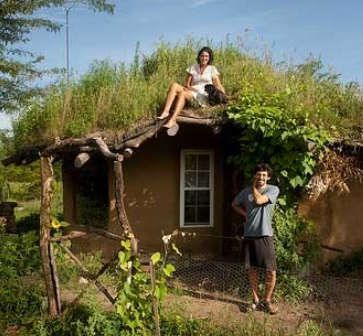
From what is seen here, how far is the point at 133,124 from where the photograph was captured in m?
8.85

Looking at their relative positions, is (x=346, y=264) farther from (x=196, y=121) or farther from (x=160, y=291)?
(x=160, y=291)

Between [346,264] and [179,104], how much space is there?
12.9 feet

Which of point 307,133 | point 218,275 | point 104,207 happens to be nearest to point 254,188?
point 307,133

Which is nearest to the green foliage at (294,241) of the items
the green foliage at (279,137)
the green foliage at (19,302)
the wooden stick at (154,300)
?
the green foliage at (279,137)

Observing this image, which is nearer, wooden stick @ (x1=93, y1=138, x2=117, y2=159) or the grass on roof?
wooden stick @ (x1=93, y1=138, x2=117, y2=159)

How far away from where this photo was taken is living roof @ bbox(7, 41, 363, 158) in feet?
29.1

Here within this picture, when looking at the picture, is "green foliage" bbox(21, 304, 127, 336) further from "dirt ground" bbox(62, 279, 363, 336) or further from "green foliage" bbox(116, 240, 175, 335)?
"dirt ground" bbox(62, 279, 363, 336)

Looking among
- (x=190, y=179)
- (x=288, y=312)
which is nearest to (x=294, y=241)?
(x=288, y=312)

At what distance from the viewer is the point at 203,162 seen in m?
10.9

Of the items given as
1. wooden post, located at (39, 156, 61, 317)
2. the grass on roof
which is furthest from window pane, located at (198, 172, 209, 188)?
wooden post, located at (39, 156, 61, 317)

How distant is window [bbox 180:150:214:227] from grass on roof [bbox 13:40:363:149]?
62.4 inches

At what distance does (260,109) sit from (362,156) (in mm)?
2206

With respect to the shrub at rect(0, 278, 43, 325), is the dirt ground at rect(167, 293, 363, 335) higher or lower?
lower

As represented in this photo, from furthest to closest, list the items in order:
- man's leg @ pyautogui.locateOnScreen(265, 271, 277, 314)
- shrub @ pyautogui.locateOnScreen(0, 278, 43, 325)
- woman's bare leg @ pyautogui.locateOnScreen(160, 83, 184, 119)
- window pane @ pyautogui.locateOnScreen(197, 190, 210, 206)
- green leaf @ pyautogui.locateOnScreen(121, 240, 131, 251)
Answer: window pane @ pyautogui.locateOnScreen(197, 190, 210, 206) < woman's bare leg @ pyautogui.locateOnScreen(160, 83, 184, 119) < man's leg @ pyautogui.locateOnScreen(265, 271, 277, 314) < shrub @ pyautogui.locateOnScreen(0, 278, 43, 325) < green leaf @ pyautogui.locateOnScreen(121, 240, 131, 251)
